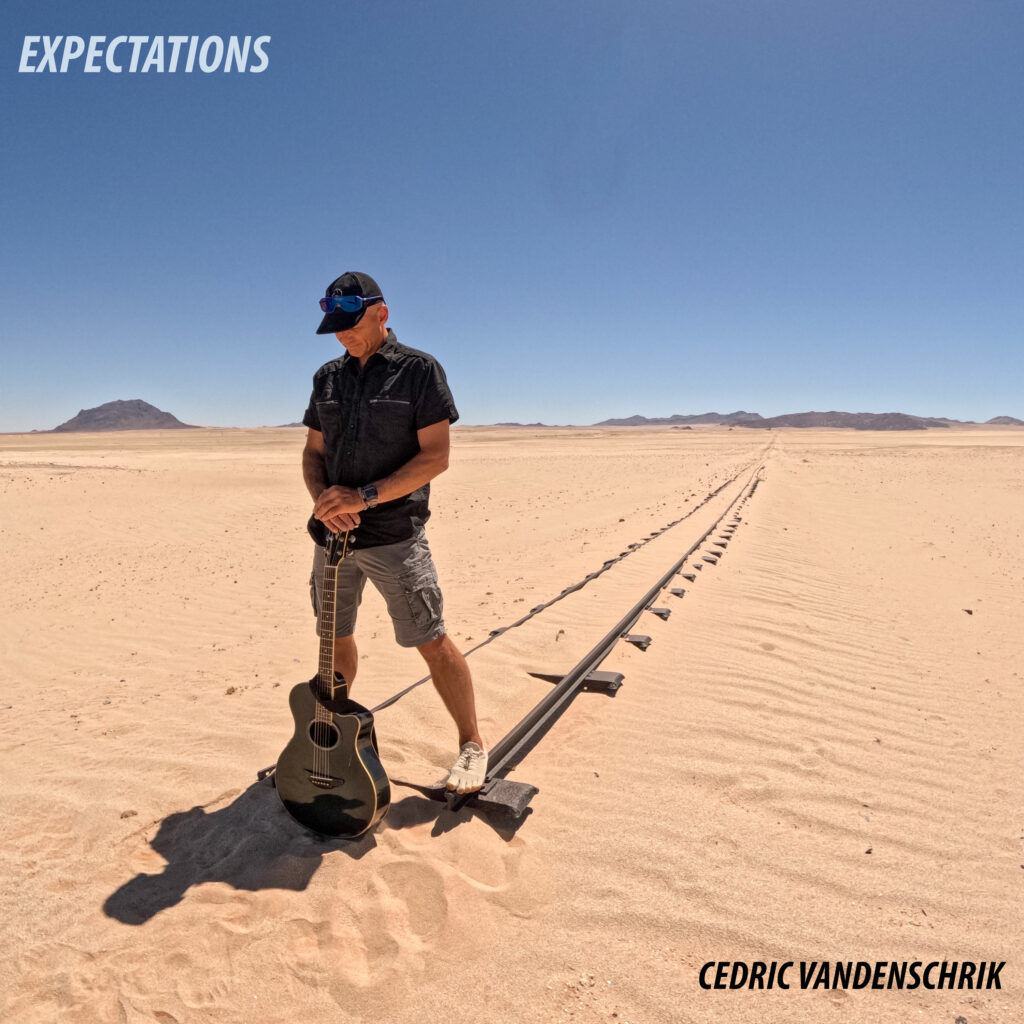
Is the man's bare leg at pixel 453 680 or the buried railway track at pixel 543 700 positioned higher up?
the man's bare leg at pixel 453 680

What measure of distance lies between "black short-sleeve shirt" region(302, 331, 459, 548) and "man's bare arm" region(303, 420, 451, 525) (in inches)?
2.0

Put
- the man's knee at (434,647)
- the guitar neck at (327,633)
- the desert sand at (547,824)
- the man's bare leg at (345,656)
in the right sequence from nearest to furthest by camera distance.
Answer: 1. the desert sand at (547,824)
2. the guitar neck at (327,633)
3. the man's knee at (434,647)
4. the man's bare leg at (345,656)

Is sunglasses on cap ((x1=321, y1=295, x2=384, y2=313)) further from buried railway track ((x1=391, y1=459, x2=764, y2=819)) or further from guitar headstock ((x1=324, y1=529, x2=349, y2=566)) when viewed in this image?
buried railway track ((x1=391, y1=459, x2=764, y2=819))

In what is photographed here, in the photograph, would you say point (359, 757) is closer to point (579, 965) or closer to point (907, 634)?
point (579, 965)

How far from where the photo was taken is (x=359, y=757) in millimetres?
2596

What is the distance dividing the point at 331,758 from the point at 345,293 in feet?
6.12

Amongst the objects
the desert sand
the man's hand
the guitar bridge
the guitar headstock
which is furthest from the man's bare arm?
the desert sand

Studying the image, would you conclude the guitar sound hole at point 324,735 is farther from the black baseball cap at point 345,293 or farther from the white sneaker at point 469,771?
the black baseball cap at point 345,293

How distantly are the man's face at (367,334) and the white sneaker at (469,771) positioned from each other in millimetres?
1798

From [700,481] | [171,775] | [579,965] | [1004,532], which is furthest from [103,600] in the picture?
[700,481]

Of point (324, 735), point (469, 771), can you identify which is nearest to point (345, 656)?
point (324, 735)

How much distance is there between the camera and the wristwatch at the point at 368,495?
265 centimetres

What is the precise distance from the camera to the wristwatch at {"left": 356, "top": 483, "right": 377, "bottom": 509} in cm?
265

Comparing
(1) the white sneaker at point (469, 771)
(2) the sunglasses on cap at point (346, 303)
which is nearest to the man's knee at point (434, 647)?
(1) the white sneaker at point (469, 771)
